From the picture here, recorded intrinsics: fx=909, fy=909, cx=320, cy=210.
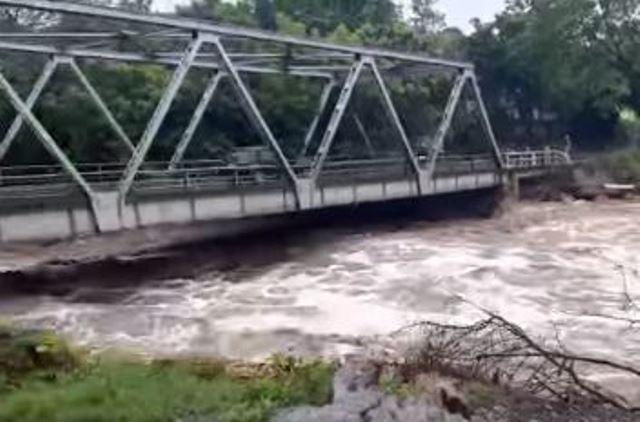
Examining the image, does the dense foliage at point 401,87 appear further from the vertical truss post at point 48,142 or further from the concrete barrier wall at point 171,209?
the vertical truss post at point 48,142

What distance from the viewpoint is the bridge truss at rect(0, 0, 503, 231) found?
27547mm

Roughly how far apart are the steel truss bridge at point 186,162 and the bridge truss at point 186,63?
0.06 m

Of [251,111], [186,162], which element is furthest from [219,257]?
[251,111]

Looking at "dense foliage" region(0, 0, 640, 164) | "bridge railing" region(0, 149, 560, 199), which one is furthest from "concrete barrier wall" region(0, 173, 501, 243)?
"dense foliage" region(0, 0, 640, 164)

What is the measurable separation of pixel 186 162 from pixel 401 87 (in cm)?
2720

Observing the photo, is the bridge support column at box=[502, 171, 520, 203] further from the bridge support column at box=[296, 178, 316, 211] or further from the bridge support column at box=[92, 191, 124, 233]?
the bridge support column at box=[92, 191, 124, 233]

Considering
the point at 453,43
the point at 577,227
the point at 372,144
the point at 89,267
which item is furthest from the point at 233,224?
the point at 453,43

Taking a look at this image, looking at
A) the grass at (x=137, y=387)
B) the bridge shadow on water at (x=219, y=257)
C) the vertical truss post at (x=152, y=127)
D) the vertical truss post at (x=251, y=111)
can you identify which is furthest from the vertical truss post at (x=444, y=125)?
the grass at (x=137, y=387)

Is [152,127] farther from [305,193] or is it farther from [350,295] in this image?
[305,193]

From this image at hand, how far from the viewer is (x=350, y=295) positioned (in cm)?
2788

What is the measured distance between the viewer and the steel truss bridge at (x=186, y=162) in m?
26.2

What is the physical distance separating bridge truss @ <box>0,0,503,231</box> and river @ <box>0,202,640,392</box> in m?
3.52

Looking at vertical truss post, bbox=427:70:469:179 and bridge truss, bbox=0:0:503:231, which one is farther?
vertical truss post, bbox=427:70:469:179

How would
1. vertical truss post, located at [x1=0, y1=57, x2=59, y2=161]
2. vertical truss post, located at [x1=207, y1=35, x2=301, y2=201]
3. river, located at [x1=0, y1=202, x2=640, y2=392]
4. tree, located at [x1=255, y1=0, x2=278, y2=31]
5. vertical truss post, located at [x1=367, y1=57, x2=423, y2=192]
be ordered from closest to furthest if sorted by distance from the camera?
river, located at [x1=0, y1=202, x2=640, y2=392] → vertical truss post, located at [x1=0, y1=57, x2=59, y2=161] → vertical truss post, located at [x1=207, y1=35, x2=301, y2=201] → vertical truss post, located at [x1=367, y1=57, x2=423, y2=192] → tree, located at [x1=255, y1=0, x2=278, y2=31]
